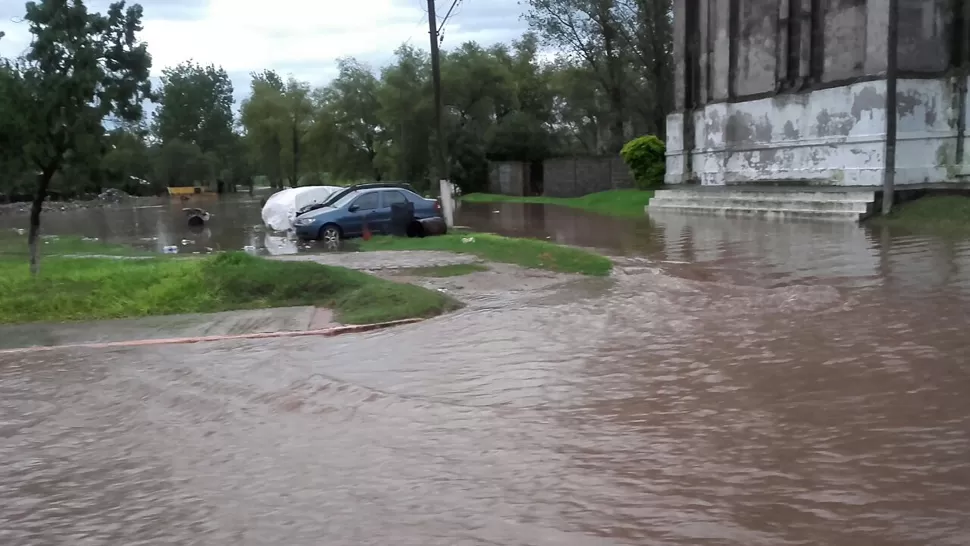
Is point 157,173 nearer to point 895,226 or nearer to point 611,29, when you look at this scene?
point 611,29

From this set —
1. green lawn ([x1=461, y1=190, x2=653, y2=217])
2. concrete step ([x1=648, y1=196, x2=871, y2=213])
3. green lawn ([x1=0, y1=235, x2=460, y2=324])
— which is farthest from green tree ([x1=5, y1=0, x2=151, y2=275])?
green lawn ([x1=461, y1=190, x2=653, y2=217])

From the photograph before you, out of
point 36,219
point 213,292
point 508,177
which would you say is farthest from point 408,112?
point 213,292

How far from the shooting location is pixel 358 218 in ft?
74.0

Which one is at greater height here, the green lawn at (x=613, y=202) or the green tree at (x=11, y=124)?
the green tree at (x=11, y=124)

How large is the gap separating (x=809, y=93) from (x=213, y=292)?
23311 mm

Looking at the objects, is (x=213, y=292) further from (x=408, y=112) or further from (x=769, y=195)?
(x=408, y=112)

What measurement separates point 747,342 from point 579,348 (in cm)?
179

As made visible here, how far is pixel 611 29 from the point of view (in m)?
49.9

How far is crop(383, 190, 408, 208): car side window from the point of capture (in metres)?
22.9

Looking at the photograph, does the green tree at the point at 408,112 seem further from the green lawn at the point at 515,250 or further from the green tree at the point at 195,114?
the green tree at the point at 195,114

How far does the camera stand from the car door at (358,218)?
2248 centimetres

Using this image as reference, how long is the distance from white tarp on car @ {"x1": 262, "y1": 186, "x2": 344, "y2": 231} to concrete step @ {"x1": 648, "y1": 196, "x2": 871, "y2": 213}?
13.3 metres

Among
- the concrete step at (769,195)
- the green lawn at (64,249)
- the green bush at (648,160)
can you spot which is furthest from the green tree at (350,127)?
the green lawn at (64,249)

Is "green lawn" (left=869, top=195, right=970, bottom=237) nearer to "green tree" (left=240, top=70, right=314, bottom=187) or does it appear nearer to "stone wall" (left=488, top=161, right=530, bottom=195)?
"stone wall" (left=488, top=161, right=530, bottom=195)
